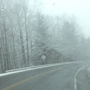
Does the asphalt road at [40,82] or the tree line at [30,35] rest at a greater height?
the tree line at [30,35]

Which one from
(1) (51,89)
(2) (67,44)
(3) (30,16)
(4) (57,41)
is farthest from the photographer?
(2) (67,44)

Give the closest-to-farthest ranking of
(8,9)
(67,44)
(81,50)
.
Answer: (8,9)
(67,44)
(81,50)

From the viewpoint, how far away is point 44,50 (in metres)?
49.1

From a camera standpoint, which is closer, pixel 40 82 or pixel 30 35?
pixel 40 82

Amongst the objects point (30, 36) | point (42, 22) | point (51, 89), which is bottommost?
point (51, 89)

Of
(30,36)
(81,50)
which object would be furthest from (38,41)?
(81,50)

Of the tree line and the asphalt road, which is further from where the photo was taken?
the tree line

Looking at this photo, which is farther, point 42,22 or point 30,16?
point 42,22

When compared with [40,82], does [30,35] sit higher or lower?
higher

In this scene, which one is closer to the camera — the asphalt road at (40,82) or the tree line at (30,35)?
the asphalt road at (40,82)

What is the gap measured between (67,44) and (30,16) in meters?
26.4

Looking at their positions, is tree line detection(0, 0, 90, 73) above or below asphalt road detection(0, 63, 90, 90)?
above

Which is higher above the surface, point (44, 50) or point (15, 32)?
point (15, 32)

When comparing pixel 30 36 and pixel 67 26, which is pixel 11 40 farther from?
pixel 67 26
